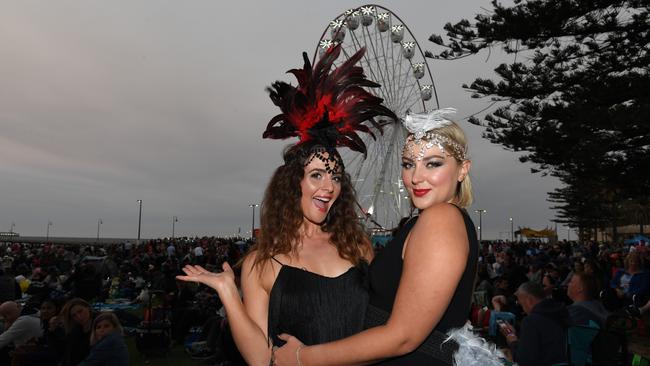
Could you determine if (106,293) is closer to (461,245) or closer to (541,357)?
(541,357)

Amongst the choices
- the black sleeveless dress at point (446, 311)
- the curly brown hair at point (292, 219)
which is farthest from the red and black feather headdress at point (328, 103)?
the black sleeveless dress at point (446, 311)

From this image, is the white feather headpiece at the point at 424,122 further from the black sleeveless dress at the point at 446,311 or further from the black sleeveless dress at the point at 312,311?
the black sleeveless dress at the point at 312,311

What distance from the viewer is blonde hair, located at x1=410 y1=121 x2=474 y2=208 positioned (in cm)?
200

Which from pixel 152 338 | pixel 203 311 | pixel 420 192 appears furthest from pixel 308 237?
pixel 203 311

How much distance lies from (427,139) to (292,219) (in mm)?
1074

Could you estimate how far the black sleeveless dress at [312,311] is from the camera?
242 centimetres

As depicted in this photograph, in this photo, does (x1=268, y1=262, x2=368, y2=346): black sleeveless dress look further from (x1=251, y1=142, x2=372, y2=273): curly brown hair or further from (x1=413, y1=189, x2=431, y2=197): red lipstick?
(x1=413, y1=189, x2=431, y2=197): red lipstick

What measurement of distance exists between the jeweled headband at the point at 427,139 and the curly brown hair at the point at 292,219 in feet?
2.85

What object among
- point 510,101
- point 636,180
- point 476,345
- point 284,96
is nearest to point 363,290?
point 476,345

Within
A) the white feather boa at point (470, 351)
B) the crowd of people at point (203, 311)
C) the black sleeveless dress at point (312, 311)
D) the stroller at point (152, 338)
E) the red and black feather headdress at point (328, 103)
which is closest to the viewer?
the white feather boa at point (470, 351)

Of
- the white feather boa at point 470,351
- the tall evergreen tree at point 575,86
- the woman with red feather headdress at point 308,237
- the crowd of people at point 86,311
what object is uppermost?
the tall evergreen tree at point 575,86

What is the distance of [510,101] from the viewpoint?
1563 centimetres

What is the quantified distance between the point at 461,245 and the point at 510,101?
15.1 meters

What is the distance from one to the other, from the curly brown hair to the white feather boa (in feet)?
2.99
